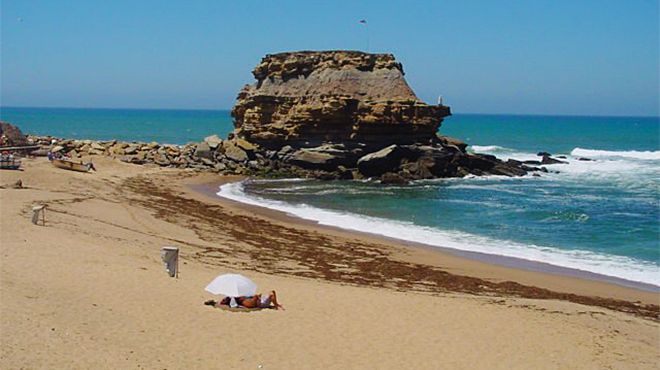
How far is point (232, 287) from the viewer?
508 inches

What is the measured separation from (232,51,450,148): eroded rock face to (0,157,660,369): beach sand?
64.9ft

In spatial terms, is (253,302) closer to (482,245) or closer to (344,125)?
(482,245)

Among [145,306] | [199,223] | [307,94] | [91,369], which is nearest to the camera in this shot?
[91,369]

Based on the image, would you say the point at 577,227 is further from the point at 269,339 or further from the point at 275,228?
the point at 269,339

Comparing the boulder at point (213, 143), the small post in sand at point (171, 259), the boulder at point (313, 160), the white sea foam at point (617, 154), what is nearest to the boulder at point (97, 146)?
the boulder at point (213, 143)

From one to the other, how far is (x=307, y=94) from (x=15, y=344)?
3597cm

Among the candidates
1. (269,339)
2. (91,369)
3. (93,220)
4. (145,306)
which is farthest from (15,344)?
(93,220)

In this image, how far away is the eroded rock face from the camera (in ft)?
137

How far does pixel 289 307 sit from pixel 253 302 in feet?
2.66

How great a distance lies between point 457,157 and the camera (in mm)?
44406

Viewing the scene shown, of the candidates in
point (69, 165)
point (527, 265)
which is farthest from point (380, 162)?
point (527, 265)

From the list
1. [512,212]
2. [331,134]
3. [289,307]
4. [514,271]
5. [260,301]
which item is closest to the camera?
[260,301]

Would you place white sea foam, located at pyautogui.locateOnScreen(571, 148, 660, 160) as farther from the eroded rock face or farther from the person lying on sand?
the person lying on sand

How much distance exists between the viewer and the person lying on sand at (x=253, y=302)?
12844mm
